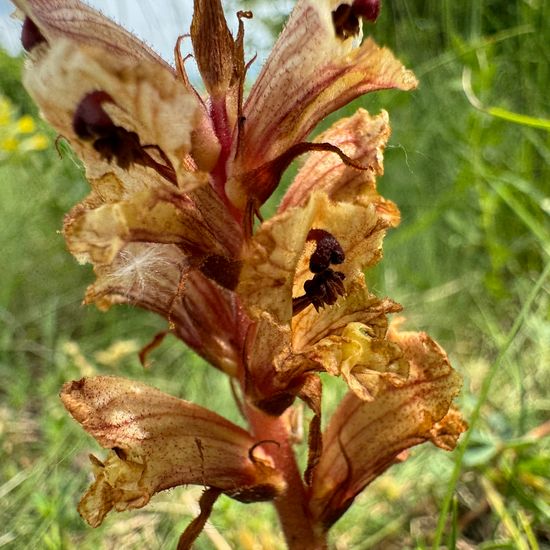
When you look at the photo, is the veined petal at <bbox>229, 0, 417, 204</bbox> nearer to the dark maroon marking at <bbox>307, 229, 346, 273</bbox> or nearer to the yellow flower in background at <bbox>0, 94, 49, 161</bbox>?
the dark maroon marking at <bbox>307, 229, 346, 273</bbox>

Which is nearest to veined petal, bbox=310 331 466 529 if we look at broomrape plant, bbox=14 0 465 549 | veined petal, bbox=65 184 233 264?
broomrape plant, bbox=14 0 465 549

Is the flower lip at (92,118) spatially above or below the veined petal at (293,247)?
above

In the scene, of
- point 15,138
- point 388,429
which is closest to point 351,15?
point 388,429

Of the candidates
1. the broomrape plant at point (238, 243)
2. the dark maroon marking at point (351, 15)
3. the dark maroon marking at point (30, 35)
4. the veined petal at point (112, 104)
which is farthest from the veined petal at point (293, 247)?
the dark maroon marking at point (30, 35)

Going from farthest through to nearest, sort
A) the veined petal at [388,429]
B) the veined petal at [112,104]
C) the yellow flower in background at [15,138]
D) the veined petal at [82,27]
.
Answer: the yellow flower in background at [15,138], the veined petal at [388,429], the veined petal at [82,27], the veined petal at [112,104]

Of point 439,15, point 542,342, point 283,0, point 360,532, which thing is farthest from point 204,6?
point 439,15

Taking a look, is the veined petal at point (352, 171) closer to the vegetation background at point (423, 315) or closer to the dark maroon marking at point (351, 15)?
the vegetation background at point (423, 315)

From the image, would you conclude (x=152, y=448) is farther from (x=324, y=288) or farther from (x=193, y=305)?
(x=324, y=288)
